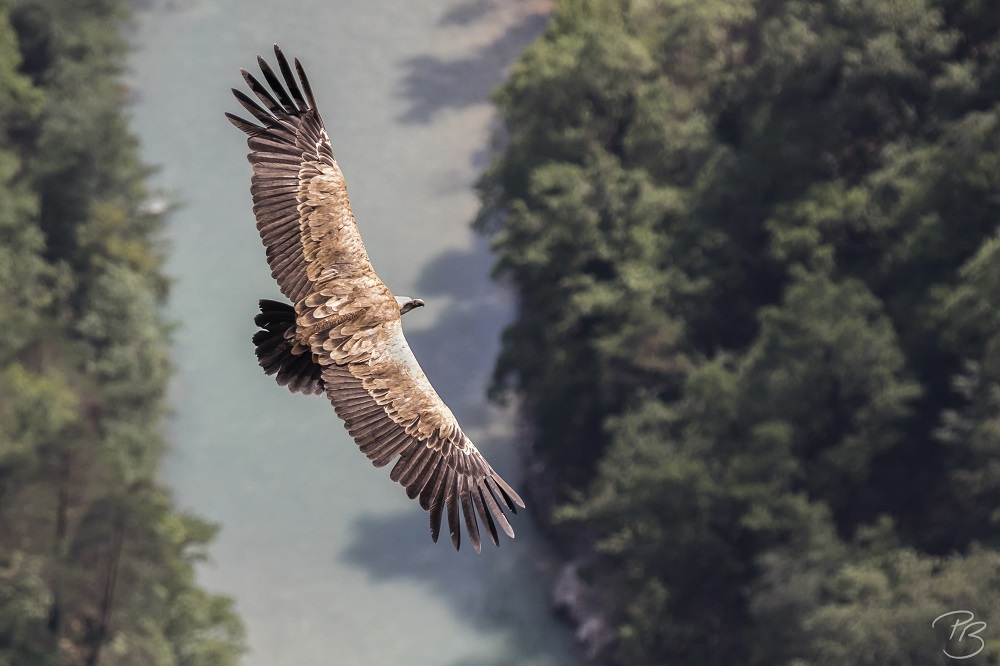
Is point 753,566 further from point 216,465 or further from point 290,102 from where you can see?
point 290,102

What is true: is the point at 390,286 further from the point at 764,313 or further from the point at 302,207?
the point at 302,207

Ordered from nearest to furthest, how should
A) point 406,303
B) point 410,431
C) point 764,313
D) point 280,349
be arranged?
point 410,431 → point 280,349 → point 406,303 → point 764,313

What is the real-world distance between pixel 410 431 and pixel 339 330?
1.64m

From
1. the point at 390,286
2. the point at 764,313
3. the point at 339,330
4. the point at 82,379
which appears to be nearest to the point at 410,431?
the point at 339,330

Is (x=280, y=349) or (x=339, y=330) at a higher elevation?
(x=339, y=330)

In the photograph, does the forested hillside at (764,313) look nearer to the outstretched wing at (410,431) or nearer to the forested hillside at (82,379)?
the forested hillside at (82,379)

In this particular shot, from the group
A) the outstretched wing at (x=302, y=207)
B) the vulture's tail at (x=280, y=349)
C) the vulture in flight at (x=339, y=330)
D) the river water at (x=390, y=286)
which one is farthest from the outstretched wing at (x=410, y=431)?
the river water at (x=390, y=286)

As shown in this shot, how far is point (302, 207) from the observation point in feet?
85.3

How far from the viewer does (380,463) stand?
79.4 feet

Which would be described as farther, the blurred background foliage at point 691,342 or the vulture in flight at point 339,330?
the blurred background foliage at point 691,342

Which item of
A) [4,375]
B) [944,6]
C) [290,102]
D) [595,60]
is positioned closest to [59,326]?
[4,375]

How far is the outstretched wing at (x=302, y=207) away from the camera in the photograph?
83.5ft

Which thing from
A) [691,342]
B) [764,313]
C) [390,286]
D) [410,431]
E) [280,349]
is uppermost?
[390,286]

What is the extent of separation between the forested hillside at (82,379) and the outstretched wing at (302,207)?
25265 mm
